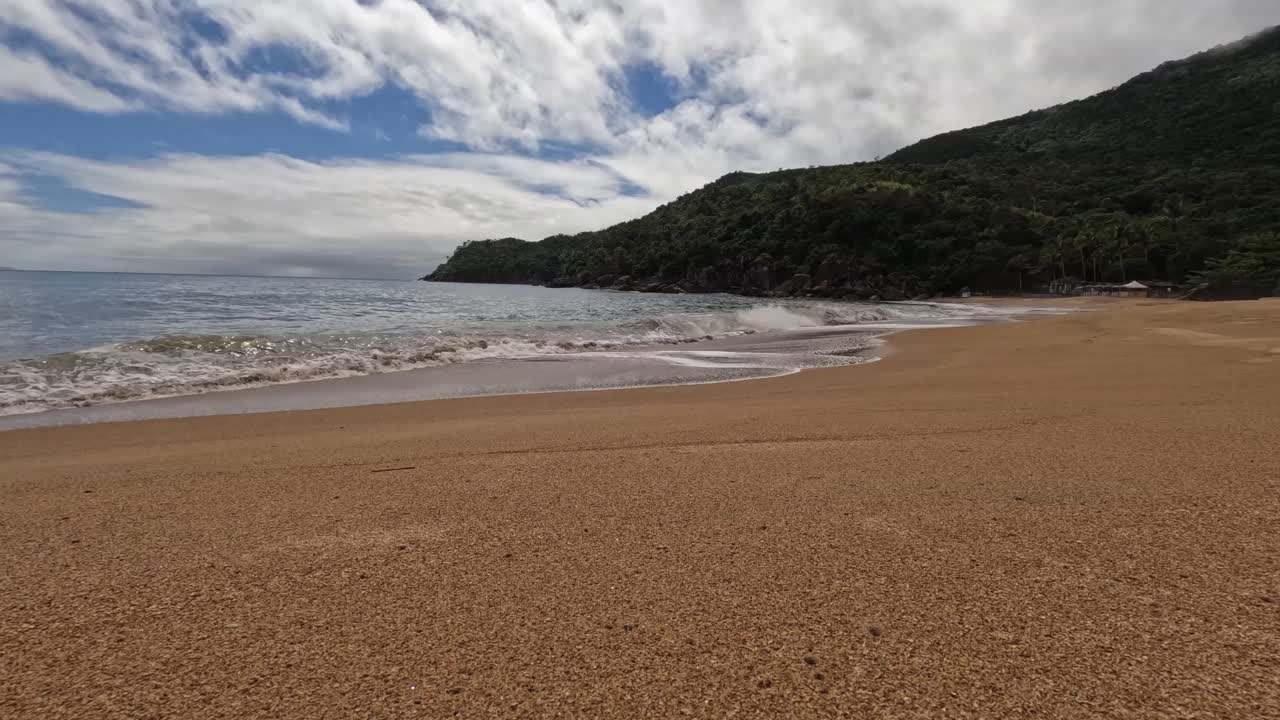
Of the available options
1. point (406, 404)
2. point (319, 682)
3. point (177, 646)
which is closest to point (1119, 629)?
point (319, 682)

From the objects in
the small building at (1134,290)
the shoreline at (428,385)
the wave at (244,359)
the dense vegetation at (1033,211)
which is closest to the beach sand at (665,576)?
the shoreline at (428,385)

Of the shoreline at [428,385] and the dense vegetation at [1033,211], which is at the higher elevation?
the dense vegetation at [1033,211]

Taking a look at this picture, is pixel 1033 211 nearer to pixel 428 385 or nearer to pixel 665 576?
pixel 428 385

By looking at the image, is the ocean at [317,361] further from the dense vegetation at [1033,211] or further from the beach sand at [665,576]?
the dense vegetation at [1033,211]

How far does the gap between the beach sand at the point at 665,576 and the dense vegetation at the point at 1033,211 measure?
158 ft

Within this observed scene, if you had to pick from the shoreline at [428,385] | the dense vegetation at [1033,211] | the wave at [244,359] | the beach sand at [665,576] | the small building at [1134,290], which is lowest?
the shoreline at [428,385]

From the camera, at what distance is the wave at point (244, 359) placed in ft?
26.1

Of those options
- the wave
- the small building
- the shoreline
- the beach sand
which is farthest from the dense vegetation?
the beach sand

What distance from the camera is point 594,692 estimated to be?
1.53 m

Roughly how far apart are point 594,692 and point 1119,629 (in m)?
1.46

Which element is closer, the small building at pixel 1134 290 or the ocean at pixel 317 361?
the ocean at pixel 317 361

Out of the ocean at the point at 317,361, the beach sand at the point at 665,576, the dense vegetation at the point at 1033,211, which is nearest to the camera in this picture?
the beach sand at the point at 665,576

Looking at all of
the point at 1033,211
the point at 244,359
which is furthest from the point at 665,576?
the point at 1033,211

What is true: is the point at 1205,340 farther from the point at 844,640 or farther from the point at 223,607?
the point at 223,607
